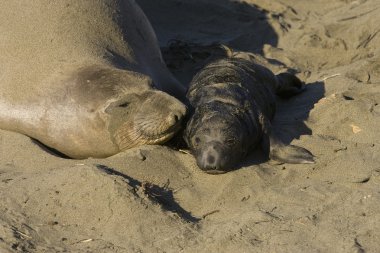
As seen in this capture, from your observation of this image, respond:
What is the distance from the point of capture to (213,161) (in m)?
4.73

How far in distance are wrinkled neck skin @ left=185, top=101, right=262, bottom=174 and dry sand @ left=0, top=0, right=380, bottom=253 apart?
0.27ft

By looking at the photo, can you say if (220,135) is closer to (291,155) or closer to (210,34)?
(291,155)

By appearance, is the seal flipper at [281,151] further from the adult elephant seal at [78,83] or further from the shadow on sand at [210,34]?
the adult elephant seal at [78,83]

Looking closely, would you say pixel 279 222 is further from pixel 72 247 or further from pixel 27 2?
pixel 27 2

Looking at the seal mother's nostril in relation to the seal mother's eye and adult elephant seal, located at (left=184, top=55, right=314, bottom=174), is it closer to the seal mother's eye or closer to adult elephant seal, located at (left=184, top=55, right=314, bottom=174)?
adult elephant seal, located at (left=184, top=55, right=314, bottom=174)

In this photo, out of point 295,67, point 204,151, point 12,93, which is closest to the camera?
point 204,151

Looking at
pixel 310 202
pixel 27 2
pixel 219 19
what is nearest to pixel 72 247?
pixel 310 202

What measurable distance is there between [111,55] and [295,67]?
87.3 inches

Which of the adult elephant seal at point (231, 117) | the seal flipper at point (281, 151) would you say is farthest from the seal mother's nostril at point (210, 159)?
the seal flipper at point (281, 151)

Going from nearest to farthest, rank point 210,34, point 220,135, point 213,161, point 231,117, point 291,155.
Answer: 1. point 213,161
2. point 291,155
3. point 220,135
4. point 231,117
5. point 210,34

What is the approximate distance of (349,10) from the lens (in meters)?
8.42

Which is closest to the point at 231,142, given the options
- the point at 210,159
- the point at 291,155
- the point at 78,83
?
the point at 210,159

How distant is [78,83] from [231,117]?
1.05m

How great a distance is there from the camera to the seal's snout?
4723 millimetres
